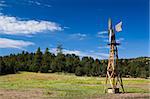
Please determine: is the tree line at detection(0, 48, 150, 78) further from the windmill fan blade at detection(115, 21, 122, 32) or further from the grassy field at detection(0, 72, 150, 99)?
the windmill fan blade at detection(115, 21, 122, 32)

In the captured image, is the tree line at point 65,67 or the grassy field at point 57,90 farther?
the tree line at point 65,67

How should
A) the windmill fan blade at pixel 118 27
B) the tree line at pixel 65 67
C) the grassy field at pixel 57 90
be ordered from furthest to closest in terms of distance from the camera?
1. the tree line at pixel 65 67
2. the windmill fan blade at pixel 118 27
3. the grassy field at pixel 57 90

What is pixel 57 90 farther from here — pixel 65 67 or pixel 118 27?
pixel 65 67

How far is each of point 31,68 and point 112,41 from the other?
107 meters

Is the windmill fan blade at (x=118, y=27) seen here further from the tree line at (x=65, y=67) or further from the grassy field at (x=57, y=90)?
the tree line at (x=65, y=67)

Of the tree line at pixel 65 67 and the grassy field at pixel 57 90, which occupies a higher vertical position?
the tree line at pixel 65 67

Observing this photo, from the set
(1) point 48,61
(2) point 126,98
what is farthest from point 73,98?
(1) point 48,61

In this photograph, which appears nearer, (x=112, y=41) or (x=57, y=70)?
(x=112, y=41)

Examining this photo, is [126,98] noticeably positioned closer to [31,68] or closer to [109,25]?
[109,25]

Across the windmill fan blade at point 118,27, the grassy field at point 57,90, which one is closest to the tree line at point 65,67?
the grassy field at point 57,90

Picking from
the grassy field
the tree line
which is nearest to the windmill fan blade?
the grassy field

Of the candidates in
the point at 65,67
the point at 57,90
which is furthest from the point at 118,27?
the point at 65,67

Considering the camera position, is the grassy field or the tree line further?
the tree line

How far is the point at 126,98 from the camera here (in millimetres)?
29375
